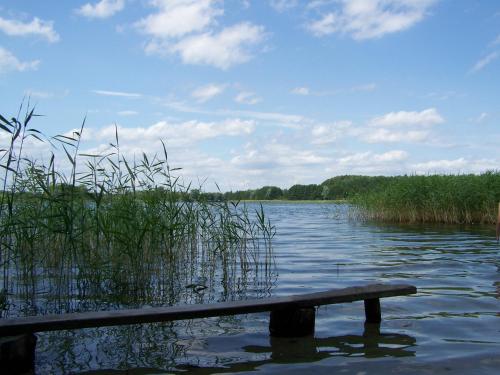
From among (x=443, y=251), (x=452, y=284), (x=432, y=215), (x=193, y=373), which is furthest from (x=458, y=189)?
(x=193, y=373)

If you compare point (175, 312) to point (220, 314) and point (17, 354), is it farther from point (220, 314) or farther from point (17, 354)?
point (17, 354)

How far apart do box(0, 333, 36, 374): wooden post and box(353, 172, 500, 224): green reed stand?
1950 cm

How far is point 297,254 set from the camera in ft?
41.5

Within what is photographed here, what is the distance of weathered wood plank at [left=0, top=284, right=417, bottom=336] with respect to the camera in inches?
164

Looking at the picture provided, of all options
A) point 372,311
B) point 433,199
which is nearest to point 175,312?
point 372,311

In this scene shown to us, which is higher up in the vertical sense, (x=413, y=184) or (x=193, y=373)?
(x=413, y=184)

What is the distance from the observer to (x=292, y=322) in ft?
16.7

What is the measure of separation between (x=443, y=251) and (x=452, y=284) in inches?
181

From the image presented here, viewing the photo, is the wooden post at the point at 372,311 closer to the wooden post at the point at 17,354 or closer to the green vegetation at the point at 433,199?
the wooden post at the point at 17,354

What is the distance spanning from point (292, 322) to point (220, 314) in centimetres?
78

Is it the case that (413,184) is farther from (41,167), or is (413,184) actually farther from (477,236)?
(41,167)

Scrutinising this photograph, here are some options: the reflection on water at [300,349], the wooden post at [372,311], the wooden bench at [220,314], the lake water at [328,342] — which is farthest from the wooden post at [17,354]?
the wooden post at [372,311]

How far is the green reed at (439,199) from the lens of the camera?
20.5 meters

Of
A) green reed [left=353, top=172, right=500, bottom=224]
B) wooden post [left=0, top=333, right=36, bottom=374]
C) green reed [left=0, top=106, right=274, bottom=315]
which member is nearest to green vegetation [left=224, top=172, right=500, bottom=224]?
green reed [left=353, top=172, right=500, bottom=224]
